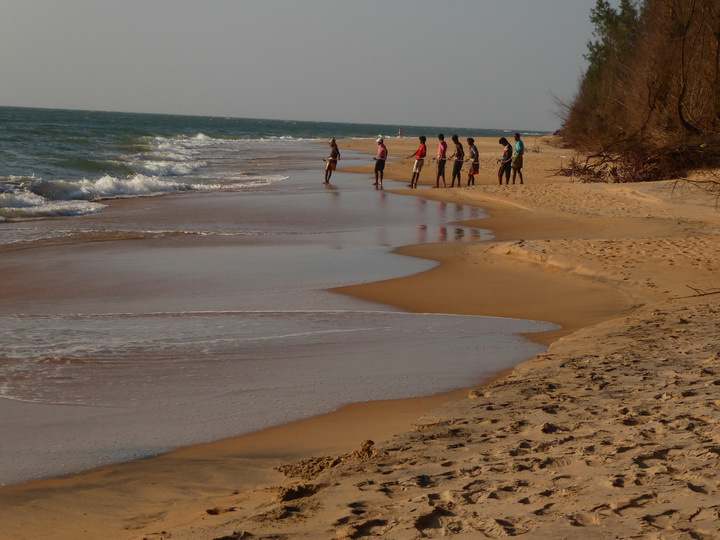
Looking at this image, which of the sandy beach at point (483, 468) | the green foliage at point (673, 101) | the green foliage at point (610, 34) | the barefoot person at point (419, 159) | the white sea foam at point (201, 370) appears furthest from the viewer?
the green foliage at point (610, 34)

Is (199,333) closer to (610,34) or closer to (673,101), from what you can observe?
(673,101)

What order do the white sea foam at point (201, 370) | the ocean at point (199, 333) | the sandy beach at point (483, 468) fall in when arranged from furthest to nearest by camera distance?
the ocean at point (199, 333) < the white sea foam at point (201, 370) < the sandy beach at point (483, 468)

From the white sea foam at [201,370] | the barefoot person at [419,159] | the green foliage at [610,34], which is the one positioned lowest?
the white sea foam at [201,370]

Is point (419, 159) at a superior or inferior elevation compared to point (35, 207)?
superior

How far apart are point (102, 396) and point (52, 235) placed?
9493 mm

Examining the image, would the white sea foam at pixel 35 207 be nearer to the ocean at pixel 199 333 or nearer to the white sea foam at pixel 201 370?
the ocean at pixel 199 333

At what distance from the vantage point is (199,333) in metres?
7.46

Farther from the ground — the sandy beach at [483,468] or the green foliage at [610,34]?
the green foliage at [610,34]

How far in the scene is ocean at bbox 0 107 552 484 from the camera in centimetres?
518

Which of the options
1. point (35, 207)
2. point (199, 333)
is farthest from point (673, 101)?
point (35, 207)

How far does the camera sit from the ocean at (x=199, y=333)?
204 inches

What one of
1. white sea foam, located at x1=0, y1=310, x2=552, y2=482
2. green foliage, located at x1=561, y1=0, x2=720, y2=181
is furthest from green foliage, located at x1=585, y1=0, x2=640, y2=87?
white sea foam, located at x1=0, y1=310, x2=552, y2=482

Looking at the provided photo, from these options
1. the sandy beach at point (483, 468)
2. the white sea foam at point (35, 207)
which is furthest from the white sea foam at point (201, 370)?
the white sea foam at point (35, 207)

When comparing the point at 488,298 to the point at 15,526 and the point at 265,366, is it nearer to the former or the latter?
the point at 265,366
